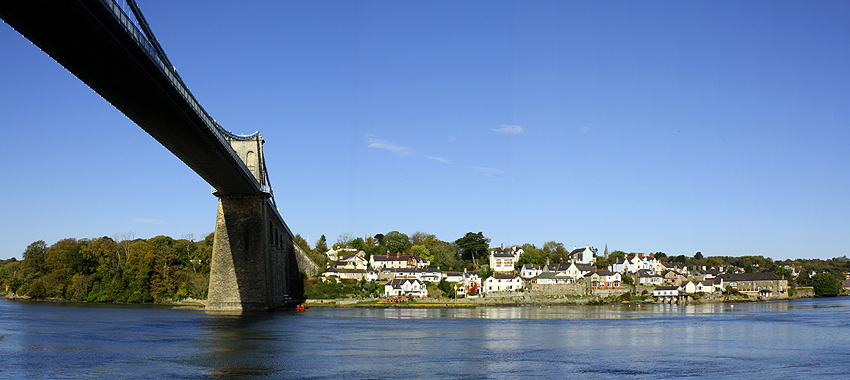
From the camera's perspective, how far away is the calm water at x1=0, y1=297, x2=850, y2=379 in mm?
23781

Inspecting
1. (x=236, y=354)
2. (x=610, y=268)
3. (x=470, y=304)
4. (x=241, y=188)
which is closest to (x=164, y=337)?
(x=236, y=354)

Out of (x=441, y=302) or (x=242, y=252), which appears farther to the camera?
(x=441, y=302)

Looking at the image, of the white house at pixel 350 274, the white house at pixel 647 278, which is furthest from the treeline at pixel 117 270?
the white house at pixel 647 278

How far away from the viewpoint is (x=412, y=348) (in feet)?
100.0

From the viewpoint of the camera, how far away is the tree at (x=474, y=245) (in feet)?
335

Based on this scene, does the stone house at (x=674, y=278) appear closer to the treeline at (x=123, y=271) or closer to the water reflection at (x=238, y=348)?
the treeline at (x=123, y=271)

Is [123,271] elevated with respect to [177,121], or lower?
lower

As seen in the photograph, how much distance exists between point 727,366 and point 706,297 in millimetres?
66650

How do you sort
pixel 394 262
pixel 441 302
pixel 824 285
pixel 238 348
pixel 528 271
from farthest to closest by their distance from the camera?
pixel 824 285, pixel 394 262, pixel 528 271, pixel 441 302, pixel 238 348

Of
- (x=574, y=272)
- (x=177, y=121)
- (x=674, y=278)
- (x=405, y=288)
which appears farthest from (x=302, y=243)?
(x=177, y=121)

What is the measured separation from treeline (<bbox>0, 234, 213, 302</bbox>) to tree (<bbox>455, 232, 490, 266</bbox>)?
131 feet

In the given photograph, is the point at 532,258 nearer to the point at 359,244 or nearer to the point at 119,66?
the point at 359,244

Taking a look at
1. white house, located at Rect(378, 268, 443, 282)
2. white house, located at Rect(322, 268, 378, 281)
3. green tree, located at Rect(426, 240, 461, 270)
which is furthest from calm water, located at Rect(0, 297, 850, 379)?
green tree, located at Rect(426, 240, 461, 270)

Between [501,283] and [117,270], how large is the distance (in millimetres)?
48588
